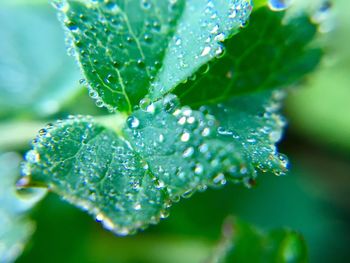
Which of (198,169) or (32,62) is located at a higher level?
(32,62)

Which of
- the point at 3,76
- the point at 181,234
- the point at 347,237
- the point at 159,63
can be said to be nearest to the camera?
the point at 159,63

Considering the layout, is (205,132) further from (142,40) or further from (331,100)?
(331,100)

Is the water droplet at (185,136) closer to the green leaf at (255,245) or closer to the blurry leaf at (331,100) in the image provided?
the green leaf at (255,245)

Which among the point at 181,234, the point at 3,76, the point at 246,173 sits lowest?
the point at 246,173

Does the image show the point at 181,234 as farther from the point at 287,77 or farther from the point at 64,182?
the point at 64,182

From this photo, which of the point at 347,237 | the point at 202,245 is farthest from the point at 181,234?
the point at 347,237

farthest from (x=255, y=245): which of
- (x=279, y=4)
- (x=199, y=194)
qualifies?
(x=199, y=194)

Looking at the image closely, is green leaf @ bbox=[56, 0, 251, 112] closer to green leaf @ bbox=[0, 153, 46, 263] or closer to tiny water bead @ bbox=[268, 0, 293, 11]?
tiny water bead @ bbox=[268, 0, 293, 11]

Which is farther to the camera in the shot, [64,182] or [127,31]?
[127,31]
